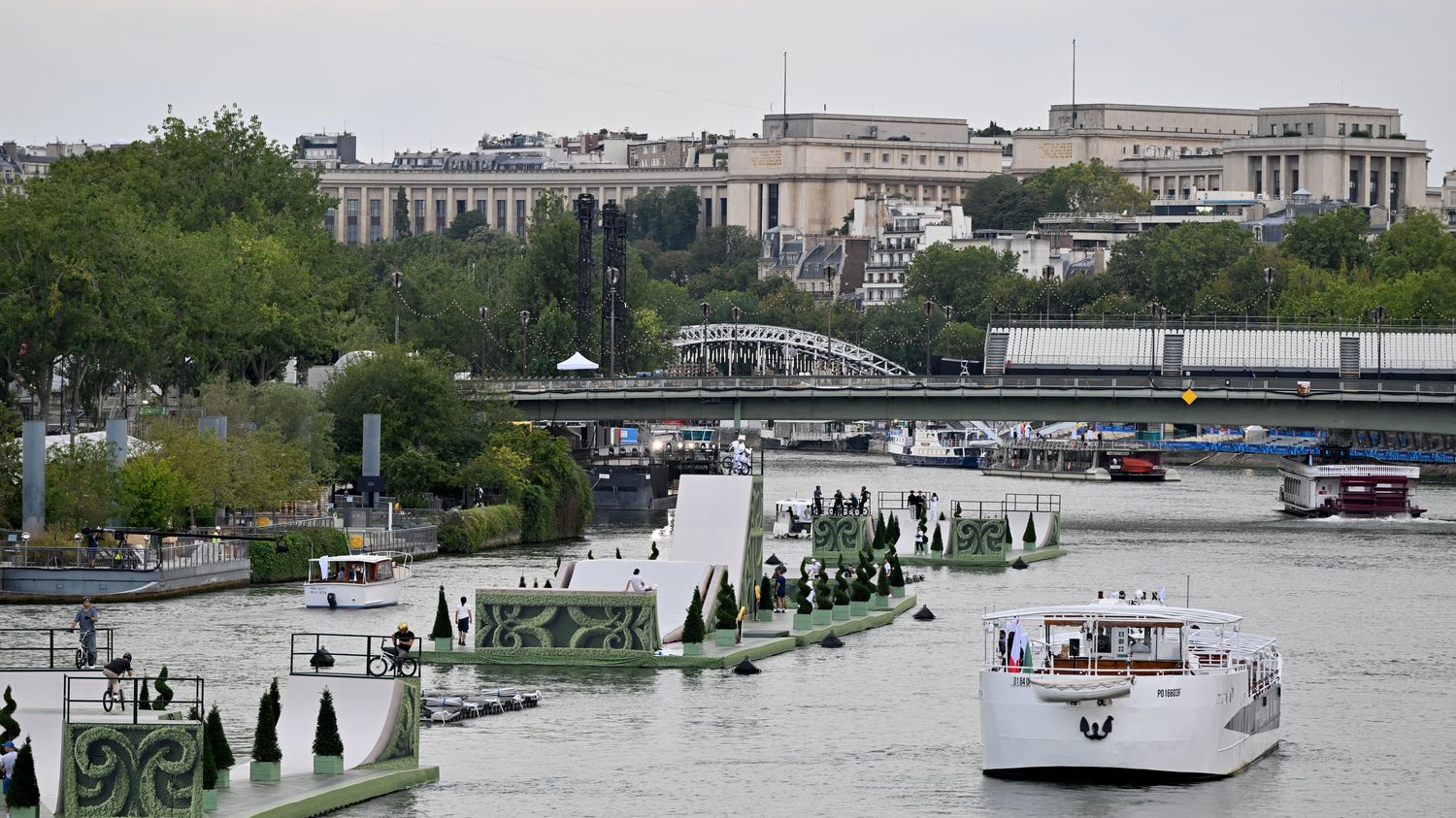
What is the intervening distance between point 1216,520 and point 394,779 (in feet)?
276

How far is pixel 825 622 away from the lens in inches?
3049

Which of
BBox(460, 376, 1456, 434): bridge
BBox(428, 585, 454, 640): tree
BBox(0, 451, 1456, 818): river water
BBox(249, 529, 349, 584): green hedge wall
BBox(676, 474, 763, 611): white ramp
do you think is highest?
BBox(460, 376, 1456, 434): bridge

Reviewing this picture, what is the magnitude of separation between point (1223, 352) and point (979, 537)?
7977 centimetres

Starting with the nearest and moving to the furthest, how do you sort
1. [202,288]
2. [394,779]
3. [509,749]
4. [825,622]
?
[394,779] < [509,749] < [825,622] < [202,288]

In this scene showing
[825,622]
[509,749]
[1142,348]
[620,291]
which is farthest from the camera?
[1142,348]

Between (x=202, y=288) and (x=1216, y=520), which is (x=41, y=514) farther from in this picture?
(x=1216, y=520)

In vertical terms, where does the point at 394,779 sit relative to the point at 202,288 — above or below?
below

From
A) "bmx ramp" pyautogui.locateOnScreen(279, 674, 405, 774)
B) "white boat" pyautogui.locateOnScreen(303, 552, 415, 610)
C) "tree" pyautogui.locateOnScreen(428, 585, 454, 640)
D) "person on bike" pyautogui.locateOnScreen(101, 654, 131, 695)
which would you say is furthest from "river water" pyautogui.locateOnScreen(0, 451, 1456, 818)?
"person on bike" pyautogui.locateOnScreen(101, 654, 131, 695)

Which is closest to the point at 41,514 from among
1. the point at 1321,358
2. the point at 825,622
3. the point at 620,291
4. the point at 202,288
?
the point at 825,622

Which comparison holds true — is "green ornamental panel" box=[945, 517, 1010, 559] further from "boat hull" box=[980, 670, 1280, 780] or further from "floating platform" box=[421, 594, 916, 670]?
"boat hull" box=[980, 670, 1280, 780]

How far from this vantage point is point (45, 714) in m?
47.0

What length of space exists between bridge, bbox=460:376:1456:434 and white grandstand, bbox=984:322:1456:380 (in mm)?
45785

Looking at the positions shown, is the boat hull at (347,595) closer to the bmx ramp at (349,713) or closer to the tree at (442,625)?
the tree at (442,625)

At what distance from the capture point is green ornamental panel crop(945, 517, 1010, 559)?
344ft
